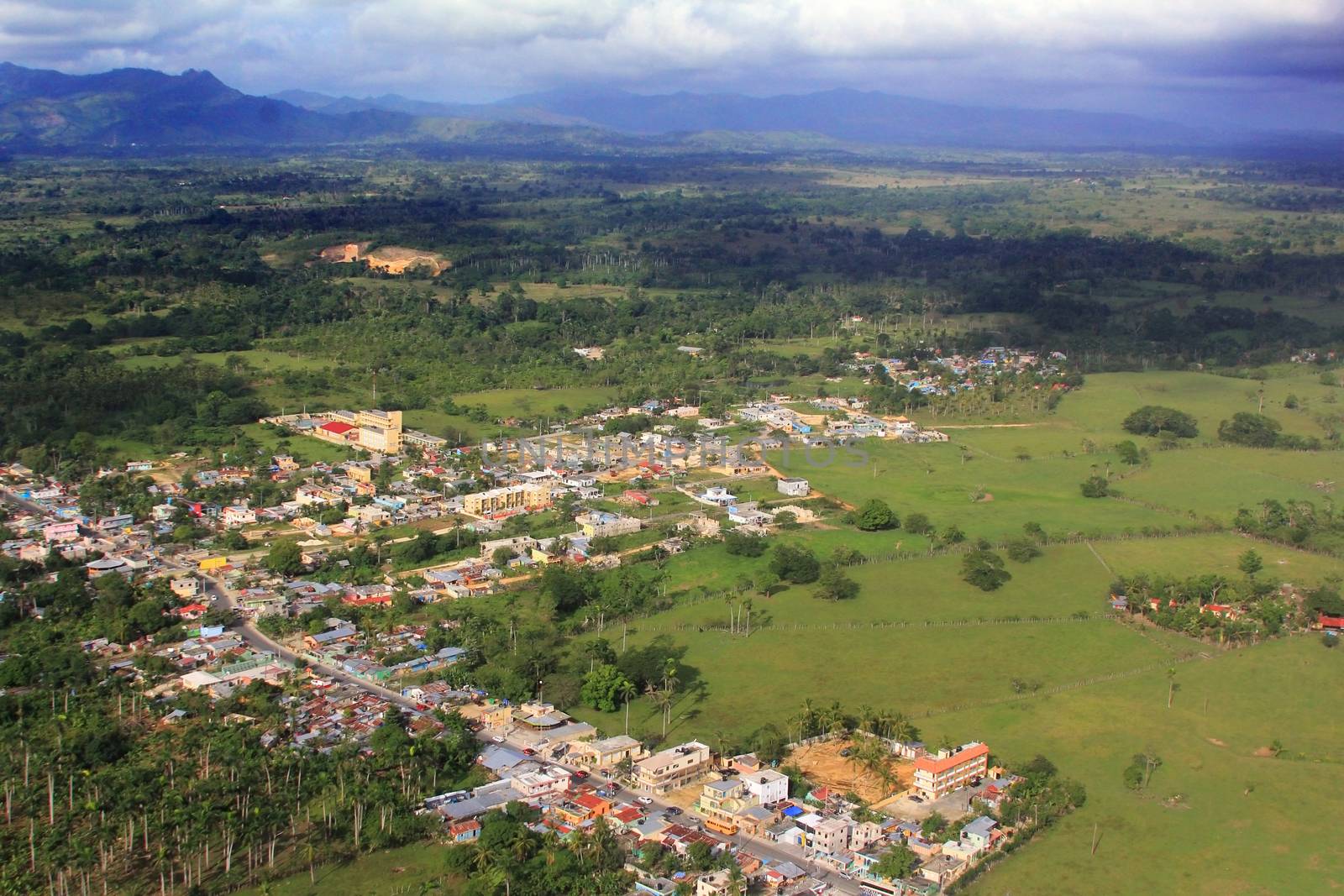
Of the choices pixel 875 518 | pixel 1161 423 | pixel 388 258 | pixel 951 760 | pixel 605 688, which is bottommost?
pixel 605 688

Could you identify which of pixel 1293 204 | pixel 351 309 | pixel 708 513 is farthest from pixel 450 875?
pixel 1293 204

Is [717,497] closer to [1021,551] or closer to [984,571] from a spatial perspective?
[1021,551]

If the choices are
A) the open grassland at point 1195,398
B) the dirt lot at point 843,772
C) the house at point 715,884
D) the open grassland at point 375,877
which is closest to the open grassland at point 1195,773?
the dirt lot at point 843,772

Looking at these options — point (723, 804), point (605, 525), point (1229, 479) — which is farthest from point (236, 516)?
point (1229, 479)

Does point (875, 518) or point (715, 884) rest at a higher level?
point (875, 518)

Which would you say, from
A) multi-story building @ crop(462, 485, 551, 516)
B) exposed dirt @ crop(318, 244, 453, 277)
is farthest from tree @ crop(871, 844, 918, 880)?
exposed dirt @ crop(318, 244, 453, 277)

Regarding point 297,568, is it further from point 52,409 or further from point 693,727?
point 52,409

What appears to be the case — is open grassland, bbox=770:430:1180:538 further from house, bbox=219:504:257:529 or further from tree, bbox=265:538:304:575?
house, bbox=219:504:257:529

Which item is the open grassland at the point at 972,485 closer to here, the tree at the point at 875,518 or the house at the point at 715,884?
the tree at the point at 875,518
